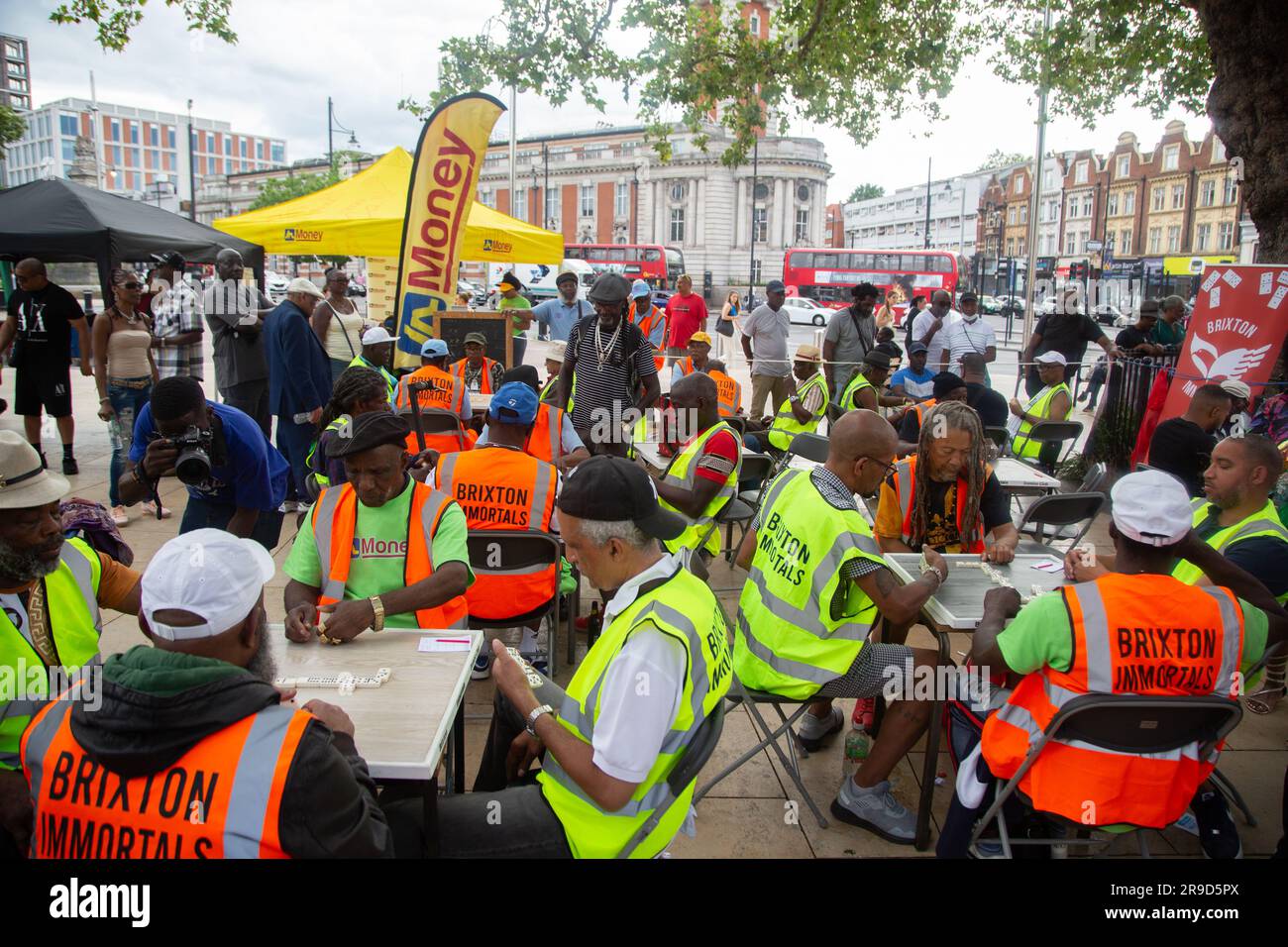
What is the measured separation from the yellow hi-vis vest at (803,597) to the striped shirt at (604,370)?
327 cm

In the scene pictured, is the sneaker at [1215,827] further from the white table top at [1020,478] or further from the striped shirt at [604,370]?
the striped shirt at [604,370]

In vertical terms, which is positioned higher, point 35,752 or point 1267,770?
point 35,752

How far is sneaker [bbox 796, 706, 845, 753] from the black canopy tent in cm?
737

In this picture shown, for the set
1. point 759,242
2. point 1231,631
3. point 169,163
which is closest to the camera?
point 1231,631

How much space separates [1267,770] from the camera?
148 inches

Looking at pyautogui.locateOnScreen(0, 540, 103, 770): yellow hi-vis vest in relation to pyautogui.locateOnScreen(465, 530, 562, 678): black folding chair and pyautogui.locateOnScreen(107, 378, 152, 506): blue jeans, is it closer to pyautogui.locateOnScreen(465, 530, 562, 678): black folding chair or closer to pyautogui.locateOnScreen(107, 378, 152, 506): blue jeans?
pyautogui.locateOnScreen(465, 530, 562, 678): black folding chair

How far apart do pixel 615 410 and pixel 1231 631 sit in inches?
177

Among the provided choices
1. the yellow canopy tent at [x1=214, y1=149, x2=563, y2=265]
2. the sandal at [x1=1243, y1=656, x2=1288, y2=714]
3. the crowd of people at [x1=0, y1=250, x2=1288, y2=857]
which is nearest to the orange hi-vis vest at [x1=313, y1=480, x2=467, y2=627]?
the crowd of people at [x1=0, y1=250, x2=1288, y2=857]

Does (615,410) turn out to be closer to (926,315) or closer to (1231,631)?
(1231,631)

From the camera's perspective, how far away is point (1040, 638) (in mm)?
2412

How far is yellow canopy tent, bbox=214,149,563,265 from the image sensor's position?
9023 millimetres

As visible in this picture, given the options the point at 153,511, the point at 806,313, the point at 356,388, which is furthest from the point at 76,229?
the point at 806,313
